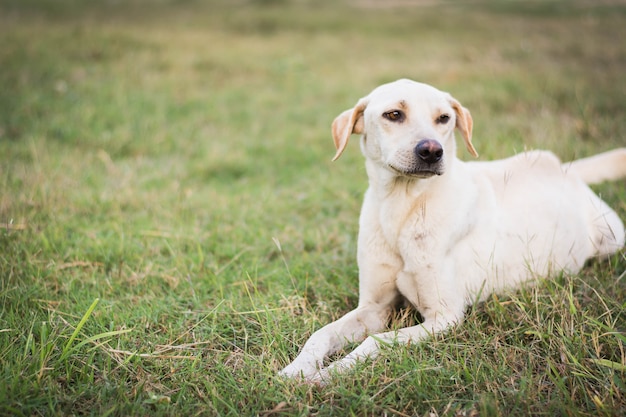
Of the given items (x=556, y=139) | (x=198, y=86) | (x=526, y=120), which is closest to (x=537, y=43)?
(x=526, y=120)

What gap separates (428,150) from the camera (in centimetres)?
267

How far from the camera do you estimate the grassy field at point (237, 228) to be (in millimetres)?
2326

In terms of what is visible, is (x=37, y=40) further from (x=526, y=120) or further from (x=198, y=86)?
(x=526, y=120)

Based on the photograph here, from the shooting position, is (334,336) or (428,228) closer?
(334,336)

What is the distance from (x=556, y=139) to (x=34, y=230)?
16.6 ft

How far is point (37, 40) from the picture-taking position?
389 inches

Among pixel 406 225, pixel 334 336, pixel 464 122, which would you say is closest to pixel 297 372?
pixel 334 336

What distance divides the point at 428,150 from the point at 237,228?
6.84 feet

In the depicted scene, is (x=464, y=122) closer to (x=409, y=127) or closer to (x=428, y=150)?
(x=409, y=127)

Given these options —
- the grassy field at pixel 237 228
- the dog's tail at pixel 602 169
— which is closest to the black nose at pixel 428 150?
the grassy field at pixel 237 228

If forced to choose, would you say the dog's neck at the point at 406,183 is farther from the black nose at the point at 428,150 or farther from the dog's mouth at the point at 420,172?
the black nose at the point at 428,150

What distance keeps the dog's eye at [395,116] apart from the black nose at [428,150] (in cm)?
25

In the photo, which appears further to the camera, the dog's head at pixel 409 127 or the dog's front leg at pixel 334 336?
the dog's head at pixel 409 127

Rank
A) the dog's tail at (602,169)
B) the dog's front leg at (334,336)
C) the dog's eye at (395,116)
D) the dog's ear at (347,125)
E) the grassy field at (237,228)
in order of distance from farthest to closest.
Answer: the dog's tail at (602,169) → the dog's ear at (347,125) → the dog's eye at (395,116) → the dog's front leg at (334,336) → the grassy field at (237,228)
